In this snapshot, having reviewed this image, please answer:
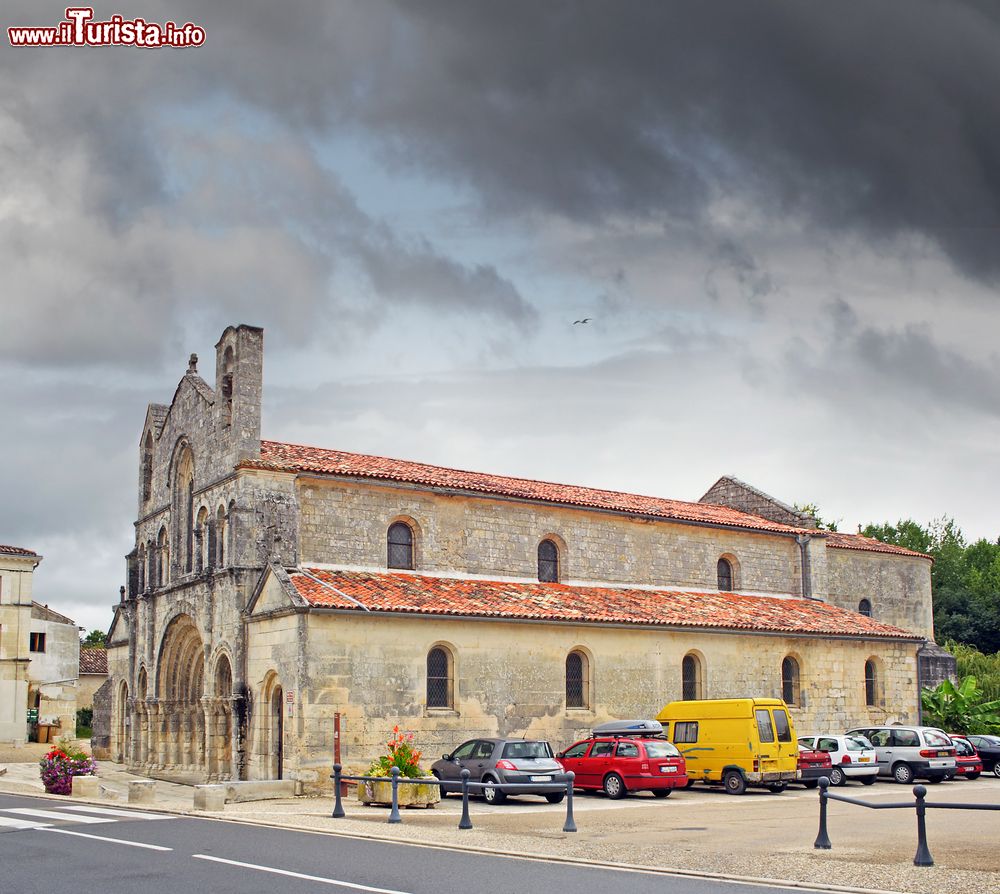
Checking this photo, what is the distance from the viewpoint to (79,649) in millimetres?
66062

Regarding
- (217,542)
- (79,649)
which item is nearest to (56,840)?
(217,542)

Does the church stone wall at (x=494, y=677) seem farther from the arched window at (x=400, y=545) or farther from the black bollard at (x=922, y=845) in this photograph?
the black bollard at (x=922, y=845)

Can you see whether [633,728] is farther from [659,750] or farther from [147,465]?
[147,465]

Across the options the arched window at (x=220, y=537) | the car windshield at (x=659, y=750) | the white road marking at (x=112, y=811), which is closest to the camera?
the white road marking at (x=112, y=811)

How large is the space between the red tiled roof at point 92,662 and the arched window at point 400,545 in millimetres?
36342

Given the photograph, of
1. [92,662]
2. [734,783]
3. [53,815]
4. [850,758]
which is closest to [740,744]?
[734,783]

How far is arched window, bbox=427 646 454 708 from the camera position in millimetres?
32250

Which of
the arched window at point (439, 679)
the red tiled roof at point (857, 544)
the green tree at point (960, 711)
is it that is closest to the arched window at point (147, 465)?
the arched window at point (439, 679)

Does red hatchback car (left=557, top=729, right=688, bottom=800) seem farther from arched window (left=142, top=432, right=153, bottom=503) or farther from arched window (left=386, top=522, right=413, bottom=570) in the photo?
arched window (left=142, top=432, right=153, bottom=503)

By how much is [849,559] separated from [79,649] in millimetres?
42344

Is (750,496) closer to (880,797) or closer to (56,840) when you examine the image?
(880,797)

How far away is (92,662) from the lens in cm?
6712

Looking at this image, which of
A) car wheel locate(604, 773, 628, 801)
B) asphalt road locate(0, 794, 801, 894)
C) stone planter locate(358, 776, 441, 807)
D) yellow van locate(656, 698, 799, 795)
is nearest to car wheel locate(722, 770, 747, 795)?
yellow van locate(656, 698, 799, 795)

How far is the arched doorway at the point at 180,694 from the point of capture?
36906 mm
